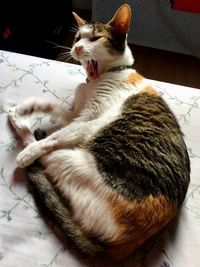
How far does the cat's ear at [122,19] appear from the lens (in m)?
1.18

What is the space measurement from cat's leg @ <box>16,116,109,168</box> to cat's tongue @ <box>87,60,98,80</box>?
21cm

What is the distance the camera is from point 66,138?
3.53 ft

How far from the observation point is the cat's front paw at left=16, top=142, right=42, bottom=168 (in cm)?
102

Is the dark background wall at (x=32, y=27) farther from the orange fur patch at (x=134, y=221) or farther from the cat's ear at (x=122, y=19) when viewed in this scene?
the orange fur patch at (x=134, y=221)

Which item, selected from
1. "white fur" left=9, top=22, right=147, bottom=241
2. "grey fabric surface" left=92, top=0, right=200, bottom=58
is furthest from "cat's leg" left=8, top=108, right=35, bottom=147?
"grey fabric surface" left=92, top=0, right=200, bottom=58

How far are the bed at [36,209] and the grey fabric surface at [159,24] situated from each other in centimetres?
Answer: 90

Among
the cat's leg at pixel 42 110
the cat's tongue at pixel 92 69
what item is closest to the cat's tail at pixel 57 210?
the cat's leg at pixel 42 110

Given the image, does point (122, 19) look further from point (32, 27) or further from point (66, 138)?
point (32, 27)

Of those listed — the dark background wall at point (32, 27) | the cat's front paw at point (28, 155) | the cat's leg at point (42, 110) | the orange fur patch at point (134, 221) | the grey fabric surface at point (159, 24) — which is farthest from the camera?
the grey fabric surface at point (159, 24)

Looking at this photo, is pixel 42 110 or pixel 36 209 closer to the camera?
pixel 36 209

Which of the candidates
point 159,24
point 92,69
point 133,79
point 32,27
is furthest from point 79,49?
point 159,24

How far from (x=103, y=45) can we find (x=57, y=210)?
60 centimetres

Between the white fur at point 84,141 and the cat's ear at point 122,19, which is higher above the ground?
the cat's ear at point 122,19

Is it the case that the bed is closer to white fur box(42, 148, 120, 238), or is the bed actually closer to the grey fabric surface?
white fur box(42, 148, 120, 238)
